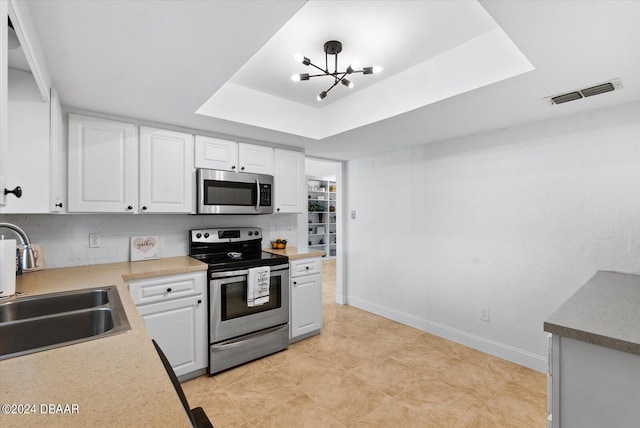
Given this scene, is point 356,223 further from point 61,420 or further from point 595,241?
point 61,420

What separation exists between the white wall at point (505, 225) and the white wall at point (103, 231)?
80.5 inches

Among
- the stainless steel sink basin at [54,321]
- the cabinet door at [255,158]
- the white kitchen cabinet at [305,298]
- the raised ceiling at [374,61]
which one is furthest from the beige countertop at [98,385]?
the cabinet door at [255,158]

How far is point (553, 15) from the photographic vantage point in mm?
1219

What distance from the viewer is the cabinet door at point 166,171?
2482 mm

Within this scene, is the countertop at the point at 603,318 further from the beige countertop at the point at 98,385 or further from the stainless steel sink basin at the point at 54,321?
the stainless steel sink basin at the point at 54,321

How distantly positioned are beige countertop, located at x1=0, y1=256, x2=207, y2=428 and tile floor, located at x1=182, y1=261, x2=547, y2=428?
1312 millimetres

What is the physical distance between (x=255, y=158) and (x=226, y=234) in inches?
32.7

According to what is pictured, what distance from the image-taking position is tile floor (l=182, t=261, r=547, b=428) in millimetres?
1933

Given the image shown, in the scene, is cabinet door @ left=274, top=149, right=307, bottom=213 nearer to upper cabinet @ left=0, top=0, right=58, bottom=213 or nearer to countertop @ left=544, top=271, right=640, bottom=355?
upper cabinet @ left=0, top=0, right=58, bottom=213

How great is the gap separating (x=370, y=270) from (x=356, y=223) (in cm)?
68

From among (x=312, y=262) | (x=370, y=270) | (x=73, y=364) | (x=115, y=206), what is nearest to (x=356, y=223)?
(x=370, y=270)

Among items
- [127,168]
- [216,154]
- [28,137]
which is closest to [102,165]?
[127,168]

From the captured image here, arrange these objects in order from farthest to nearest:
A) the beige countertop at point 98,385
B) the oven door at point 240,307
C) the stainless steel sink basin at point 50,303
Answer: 1. the oven door at point 240,307
2. the stainless steel sink basin at point 50,303
3. the beige countertop at point 98,385

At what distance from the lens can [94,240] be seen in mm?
2463
